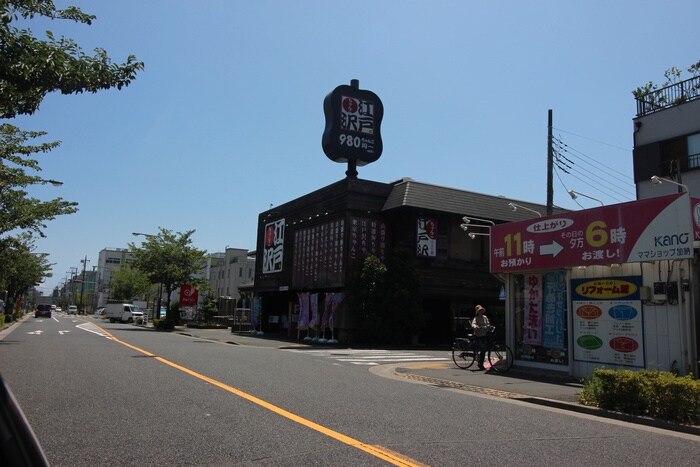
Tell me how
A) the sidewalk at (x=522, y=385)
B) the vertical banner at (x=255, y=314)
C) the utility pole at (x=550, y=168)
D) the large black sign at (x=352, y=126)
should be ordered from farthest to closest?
the vertical banner at (x=255, y=314) → the large black sign at (x=352, y=126) → the utility pole at (x=550, y=168) → the sidewalk at (x=522, y=385)

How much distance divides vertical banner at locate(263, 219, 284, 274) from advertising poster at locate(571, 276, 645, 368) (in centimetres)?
2423

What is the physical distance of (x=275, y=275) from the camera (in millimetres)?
36000

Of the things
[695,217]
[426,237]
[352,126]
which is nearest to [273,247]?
[352,126]

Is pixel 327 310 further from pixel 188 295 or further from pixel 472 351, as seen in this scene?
pixel 188 295

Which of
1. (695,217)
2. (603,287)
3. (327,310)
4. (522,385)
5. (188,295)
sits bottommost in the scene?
(522,385)

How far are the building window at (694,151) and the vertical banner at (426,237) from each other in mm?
11983

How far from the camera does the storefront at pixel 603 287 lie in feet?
36.7

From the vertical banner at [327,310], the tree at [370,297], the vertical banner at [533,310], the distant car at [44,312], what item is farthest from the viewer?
the distant car at [44,312]

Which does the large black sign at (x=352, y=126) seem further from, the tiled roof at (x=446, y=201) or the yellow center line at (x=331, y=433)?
the yellow center line at (x=331, y=433)

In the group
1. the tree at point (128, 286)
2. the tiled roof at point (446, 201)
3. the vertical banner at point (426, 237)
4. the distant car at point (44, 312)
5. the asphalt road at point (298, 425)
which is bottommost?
the distant car at point (44, 312)

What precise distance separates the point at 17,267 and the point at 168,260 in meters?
10.4

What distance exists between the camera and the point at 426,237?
94.1 ft

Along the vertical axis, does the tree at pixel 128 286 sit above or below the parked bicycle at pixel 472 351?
above

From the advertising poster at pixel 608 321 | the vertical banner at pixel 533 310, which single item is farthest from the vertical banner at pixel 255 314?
the advertising poster at pixel 608 321
